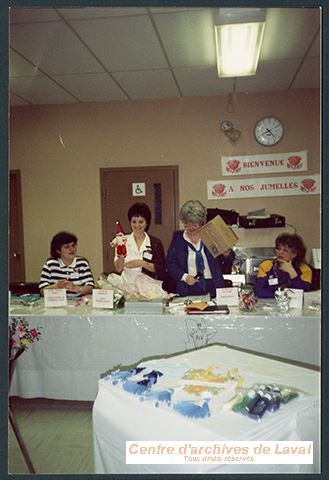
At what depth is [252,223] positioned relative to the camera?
4242 millimetres

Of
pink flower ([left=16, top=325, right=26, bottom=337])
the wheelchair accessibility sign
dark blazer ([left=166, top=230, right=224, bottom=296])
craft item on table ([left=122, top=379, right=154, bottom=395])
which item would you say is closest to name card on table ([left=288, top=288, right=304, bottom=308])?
dark blazer ([left=166, top=230, right=224, bottom=296])

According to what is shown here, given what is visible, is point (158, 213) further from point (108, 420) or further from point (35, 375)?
point (108, 420)

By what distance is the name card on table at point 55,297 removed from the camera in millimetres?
2746

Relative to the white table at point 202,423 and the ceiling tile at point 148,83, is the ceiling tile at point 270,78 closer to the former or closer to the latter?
the ceiling tile at point 148,83

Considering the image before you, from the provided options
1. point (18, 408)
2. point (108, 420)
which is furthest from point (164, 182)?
point (108, 420)

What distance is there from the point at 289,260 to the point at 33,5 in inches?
86.4

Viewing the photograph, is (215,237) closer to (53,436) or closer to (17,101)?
(53,436)

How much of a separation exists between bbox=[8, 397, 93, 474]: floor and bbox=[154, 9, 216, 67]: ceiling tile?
8.62 ft

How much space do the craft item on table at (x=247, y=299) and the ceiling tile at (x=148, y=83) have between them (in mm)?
2118

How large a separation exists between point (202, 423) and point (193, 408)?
73 millimetres

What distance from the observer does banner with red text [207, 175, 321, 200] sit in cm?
425

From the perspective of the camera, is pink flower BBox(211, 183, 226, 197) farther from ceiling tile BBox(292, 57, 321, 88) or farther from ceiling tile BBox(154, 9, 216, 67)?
ceiling tile BBox(154, 9, 216, 67)

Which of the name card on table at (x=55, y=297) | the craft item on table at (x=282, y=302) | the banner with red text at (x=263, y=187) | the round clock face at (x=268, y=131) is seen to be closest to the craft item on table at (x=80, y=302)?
the name card on table at (x=55, y=297)

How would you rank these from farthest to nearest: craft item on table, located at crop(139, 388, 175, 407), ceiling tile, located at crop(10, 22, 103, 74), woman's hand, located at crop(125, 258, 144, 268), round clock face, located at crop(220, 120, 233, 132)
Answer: round clock face, located at crop(220, 120, 233, 132) < woman's hand, located at crop(125, 258, 144, 268) < ceiling tile, located at crop(10, 22, 103, 74) < craft item on table, located at crop(139, 388, 175, 407)
